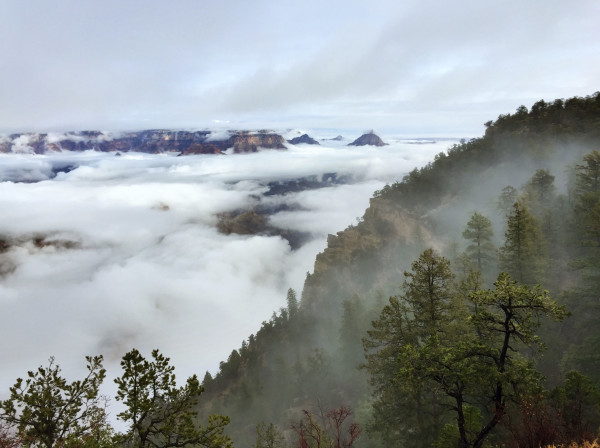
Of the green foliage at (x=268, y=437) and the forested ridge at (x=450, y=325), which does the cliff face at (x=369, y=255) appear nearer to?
the forested ridge at (x=450, y=325)

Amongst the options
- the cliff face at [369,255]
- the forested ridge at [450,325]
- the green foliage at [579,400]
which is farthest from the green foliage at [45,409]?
the cliff face at [369,255]

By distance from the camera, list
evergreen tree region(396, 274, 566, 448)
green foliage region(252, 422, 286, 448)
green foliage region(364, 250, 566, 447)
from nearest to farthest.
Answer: evergreen tree region(396, 274, 566, 448), green foliage region(364, 250, 566, 447), green foliage region(252, 422, 286, 448)

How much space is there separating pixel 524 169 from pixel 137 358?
90762 mm

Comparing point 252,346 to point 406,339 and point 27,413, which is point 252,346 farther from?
point 27,413

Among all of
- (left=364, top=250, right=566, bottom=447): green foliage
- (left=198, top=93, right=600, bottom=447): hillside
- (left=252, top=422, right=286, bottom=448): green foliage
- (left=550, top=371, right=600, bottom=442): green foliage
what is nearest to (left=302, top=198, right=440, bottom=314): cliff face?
(left=198, top=93, right=600, bottom=447): hillside

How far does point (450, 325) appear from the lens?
61.4ft

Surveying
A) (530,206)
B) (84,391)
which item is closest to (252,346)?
(530,206)

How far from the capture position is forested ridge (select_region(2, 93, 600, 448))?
12422mm

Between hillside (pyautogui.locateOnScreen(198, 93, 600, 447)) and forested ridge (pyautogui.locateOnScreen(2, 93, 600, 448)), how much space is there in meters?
0.39

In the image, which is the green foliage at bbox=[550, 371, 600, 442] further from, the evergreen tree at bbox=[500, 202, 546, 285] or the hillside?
the hillside

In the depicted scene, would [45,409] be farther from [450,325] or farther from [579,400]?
[579,400]

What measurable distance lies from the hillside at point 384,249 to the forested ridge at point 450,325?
0.39m

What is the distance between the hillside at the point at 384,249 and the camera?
55.4 meters

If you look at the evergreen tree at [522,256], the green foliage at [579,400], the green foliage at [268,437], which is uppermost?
the evergreen tree at [522,256]
